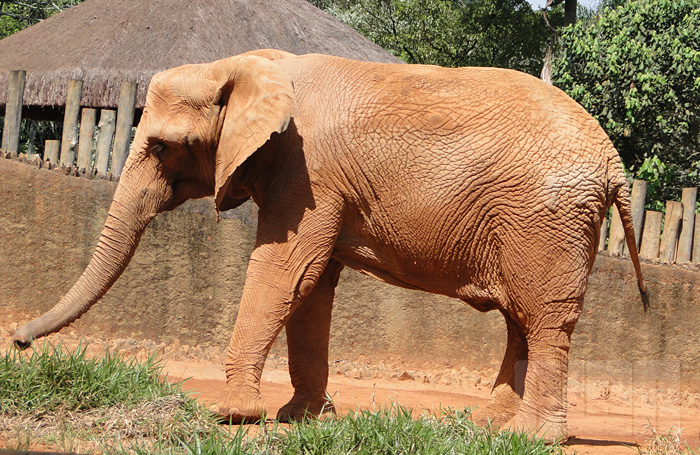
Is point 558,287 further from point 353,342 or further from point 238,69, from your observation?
point 353,342

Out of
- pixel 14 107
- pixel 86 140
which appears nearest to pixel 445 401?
pixel 86 140

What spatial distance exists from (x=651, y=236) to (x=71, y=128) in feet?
20.7

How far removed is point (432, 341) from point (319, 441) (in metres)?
4.63

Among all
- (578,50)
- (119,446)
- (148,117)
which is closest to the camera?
(119,446)

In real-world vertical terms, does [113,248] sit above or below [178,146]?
below

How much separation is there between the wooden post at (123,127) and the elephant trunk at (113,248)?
11.8 feet

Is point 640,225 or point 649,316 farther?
point 640,225

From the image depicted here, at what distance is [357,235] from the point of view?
18.2 feet

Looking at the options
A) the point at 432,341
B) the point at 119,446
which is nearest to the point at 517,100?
the point at 119,446

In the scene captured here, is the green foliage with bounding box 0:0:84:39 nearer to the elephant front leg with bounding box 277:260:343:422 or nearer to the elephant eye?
the elephant eye

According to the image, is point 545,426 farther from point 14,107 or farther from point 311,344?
point 14,107

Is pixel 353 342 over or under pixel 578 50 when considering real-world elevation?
under

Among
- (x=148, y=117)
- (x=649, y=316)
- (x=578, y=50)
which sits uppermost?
(x=578, y=50)

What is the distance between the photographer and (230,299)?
8578mm
